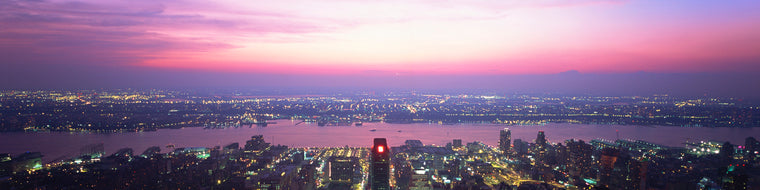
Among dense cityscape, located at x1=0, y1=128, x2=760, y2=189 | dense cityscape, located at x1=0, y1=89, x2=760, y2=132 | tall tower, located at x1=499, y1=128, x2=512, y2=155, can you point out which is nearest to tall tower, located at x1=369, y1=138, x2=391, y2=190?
dense cityscape, located at x1=0, y1=128, x2=760, y2=189

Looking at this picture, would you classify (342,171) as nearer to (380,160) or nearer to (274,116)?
(380,160)

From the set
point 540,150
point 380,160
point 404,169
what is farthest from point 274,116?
point 380,160

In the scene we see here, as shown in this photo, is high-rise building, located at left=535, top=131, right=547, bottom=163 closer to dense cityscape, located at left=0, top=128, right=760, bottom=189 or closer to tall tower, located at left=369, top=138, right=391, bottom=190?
dense cityscape, located at left=0, top=128, right=760, bottom=189

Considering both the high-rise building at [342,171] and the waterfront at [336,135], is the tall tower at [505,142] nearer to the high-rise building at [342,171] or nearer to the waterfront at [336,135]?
the waterfront at [336,135]

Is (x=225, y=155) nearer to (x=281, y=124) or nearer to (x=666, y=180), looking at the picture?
(x=281, y=124)

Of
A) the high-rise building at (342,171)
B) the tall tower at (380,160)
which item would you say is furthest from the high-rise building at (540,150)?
the tall tower at (380,160)

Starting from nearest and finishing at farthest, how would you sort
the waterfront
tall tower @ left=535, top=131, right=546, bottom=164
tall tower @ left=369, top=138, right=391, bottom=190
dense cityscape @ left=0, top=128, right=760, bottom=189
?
tall tower @ left=369, top=138, right=391, bottom=190, dense cityscape @ left=0, top=128, right=760, bottom=189, tall tower @ left=535, top=131, right=546, bottom=164, the waterfront
